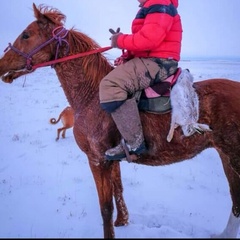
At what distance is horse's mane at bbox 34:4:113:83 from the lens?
3.28m

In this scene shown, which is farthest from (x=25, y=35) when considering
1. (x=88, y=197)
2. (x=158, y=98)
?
(x=88, y=197)

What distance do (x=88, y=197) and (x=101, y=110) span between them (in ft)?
7.94

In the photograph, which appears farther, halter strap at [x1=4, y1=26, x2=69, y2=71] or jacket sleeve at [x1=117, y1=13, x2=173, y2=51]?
halter strap at [x1=4, y1=26, x2=69, y2=71]

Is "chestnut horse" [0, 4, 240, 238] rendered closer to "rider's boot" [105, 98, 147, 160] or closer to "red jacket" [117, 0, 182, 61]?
"rider's boot" [105, 98, 147, 160]

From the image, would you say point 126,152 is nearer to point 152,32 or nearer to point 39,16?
point 152,32

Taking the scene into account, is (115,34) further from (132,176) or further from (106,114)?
(132,176)

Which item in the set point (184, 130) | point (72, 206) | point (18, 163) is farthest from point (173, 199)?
point (18, 163)

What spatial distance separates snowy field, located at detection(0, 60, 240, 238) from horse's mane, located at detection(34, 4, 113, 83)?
0.96 m

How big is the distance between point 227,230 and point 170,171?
262cm

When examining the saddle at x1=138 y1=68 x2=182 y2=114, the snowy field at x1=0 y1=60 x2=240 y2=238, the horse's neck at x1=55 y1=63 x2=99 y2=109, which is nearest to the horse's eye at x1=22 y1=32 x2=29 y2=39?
the horse's neck at x1=55 y1=63 x2=99 y2=109

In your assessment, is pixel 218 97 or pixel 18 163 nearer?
pixel 218 97

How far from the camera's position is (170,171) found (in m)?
6.11

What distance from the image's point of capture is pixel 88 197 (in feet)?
16.1

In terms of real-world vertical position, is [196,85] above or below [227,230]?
above
